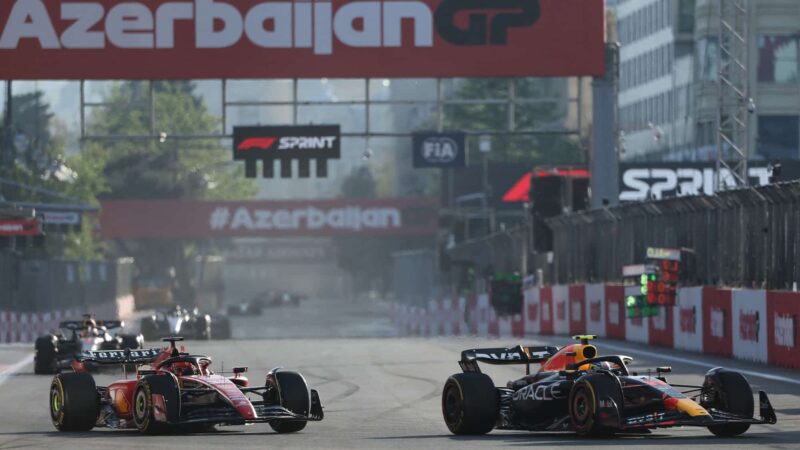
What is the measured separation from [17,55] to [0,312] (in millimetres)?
11015

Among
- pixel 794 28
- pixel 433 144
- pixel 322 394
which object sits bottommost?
pixel 322 394

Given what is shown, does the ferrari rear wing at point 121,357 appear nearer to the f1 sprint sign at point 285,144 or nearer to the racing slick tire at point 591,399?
the racing slick tire at point 591,399

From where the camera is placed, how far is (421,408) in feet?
68.8

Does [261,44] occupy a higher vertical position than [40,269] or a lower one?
higher

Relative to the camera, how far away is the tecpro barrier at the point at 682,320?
26408 mm

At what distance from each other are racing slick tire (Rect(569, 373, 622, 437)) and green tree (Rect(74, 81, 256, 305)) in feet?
320

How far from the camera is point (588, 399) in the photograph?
15.2 m

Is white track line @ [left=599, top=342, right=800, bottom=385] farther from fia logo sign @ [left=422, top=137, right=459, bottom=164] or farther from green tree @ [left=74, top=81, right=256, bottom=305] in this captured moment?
green tree @ [left=74, top=81, right=256, bottom=305]

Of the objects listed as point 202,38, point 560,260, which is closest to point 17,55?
point 202,38

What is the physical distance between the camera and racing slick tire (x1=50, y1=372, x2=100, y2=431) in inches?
687

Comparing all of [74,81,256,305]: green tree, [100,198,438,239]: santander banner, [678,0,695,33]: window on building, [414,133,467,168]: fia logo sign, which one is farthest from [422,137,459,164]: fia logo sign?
[74,81,256,305]: green tree

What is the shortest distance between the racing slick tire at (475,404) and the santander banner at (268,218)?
264 feet

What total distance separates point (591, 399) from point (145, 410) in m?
4.18

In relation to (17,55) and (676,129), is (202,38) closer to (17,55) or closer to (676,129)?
(17,55)
